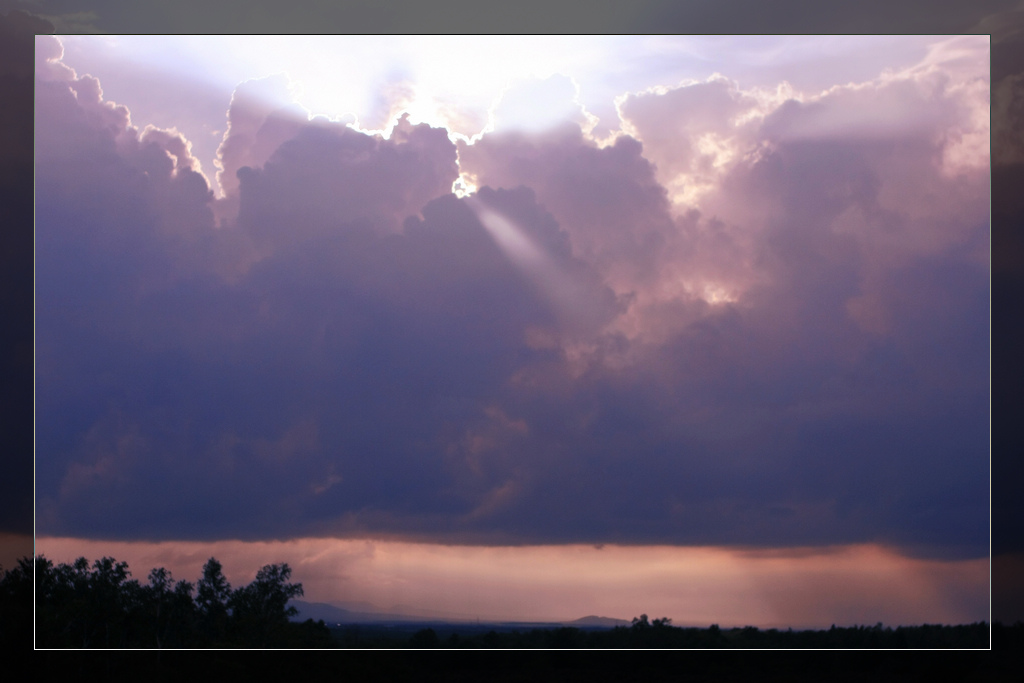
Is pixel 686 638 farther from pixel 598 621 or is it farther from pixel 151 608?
pixel 151 608

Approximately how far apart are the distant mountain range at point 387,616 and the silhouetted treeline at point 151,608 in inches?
5.3

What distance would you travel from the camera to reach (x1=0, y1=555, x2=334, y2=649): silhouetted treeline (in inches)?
340

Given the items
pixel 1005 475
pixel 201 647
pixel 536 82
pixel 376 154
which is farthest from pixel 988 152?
pixel 201 647

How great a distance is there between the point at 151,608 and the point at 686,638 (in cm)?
532

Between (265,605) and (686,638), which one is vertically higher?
(265,605)

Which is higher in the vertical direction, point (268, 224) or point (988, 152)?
point (988, 152)

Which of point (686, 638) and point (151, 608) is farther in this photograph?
point (151, 608)

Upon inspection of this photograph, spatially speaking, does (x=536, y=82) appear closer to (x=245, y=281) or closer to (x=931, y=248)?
(x=245, y=281)

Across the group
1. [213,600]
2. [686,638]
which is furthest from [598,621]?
[213,600]

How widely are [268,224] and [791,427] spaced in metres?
5.61

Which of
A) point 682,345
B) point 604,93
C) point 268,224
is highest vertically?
point 604,93

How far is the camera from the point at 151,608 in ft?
28.9

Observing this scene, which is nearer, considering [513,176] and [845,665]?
[845,665]

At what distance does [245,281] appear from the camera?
8891 millimetres
